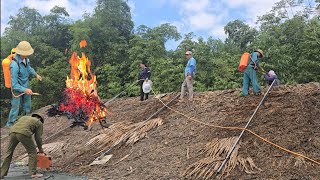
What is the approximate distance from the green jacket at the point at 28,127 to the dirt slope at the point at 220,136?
4.21 feet

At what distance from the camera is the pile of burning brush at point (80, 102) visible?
779 cm

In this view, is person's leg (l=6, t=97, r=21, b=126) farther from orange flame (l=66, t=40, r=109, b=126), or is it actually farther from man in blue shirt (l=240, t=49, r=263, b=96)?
man in blue shirt (l=240, t=49, r=263, b=96)

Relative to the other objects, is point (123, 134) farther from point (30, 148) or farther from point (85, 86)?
point (30, 148)

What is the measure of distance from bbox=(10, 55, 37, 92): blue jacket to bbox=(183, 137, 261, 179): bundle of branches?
3.85 metres

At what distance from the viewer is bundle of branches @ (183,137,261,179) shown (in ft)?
20.4

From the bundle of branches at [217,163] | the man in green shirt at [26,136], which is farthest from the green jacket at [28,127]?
the bundle of branches at [217,163]

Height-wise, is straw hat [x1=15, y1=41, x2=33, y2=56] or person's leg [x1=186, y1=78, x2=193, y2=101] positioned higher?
straw hat [x1=15, y1=41, x2=33, y2=56]

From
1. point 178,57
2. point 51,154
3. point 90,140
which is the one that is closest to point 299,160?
point 90,140

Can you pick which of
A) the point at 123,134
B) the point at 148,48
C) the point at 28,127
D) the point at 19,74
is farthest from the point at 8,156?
the point at 148,48

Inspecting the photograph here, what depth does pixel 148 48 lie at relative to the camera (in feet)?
72.2

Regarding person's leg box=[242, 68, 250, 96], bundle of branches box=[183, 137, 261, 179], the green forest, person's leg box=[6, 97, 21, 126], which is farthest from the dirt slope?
the green forest

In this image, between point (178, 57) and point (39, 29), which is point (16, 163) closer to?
point (178, 57)

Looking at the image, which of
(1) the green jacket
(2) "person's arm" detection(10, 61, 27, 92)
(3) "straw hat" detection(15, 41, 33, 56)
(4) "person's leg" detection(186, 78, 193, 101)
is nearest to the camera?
(1) the green jacket

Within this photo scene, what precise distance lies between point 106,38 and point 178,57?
529 centimetres
